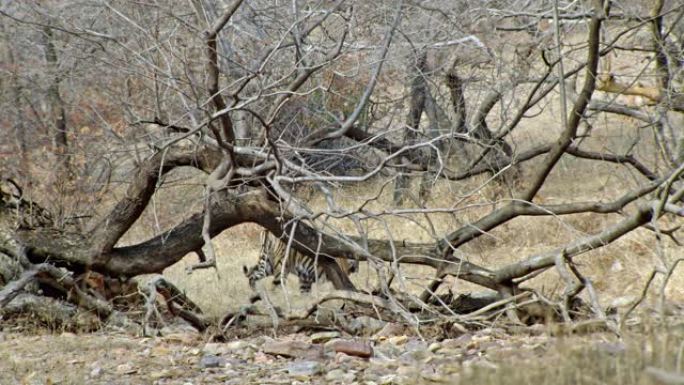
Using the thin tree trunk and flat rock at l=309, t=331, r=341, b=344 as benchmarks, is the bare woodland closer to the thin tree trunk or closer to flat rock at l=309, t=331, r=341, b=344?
flat rock at l=309, t=331, r=341, b=344

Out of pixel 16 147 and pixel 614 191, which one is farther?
→ pixel 16 147

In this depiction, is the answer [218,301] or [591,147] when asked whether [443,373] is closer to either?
[218,301]

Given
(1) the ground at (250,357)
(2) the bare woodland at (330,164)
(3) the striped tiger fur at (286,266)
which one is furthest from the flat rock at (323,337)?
(3) the striped tiger fur at (286,266)

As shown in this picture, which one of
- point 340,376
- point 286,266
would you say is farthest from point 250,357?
point 286,266

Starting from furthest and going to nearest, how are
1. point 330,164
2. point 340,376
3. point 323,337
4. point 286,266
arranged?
point 286,266, point 330,164, point 323,337, point 340,376

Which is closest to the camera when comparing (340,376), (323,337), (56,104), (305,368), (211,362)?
(340,376)

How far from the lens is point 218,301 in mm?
10352

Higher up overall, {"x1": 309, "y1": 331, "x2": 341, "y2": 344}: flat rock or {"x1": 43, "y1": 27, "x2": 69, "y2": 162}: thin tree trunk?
{"x1": 43, "y1": 27, "x2": 69, "y2": 162}: thin tree trunk

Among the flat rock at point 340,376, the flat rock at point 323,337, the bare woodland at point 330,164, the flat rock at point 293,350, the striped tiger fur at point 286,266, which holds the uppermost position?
the bare woodland at point 330,164

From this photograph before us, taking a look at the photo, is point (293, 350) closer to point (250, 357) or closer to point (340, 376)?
point (250, 357)

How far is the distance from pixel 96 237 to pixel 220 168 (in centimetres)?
154

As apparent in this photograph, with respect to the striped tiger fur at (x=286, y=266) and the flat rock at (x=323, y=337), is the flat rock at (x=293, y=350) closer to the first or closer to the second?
the flat rock at (x=323, y=337)

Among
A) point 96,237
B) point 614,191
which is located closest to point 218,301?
point 96,237

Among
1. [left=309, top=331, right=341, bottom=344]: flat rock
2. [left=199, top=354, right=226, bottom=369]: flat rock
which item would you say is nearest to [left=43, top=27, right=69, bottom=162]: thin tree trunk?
[left=309, top=331, right=341, bottom=344]: flat rock
